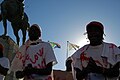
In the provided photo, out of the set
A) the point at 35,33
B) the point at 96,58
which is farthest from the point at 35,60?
the point at 96,58

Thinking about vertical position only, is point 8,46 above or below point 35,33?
below

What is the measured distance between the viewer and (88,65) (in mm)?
4156

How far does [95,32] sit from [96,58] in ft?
1.06

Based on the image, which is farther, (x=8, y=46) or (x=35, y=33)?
(x=8, y=46)

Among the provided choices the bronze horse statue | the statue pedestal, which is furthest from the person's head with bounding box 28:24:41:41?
the bronze horse statue

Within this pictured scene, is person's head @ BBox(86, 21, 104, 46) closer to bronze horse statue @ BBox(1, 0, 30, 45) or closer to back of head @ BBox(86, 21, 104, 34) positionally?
back of head @ BBox(86, 21, 104, 34)

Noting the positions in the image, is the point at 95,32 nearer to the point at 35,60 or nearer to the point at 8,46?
the point at 35,60

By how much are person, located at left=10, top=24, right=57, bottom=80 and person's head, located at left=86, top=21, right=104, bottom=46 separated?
2.36 ft

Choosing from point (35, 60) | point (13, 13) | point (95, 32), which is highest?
point (13, 13)

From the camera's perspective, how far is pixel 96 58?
4.34 meters

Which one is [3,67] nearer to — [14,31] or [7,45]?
[7,45]

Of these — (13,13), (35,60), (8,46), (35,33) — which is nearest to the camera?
(35,60)

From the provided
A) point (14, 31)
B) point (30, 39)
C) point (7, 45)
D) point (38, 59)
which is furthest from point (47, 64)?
point (14, 31)

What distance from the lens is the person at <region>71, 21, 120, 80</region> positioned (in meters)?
4.15
